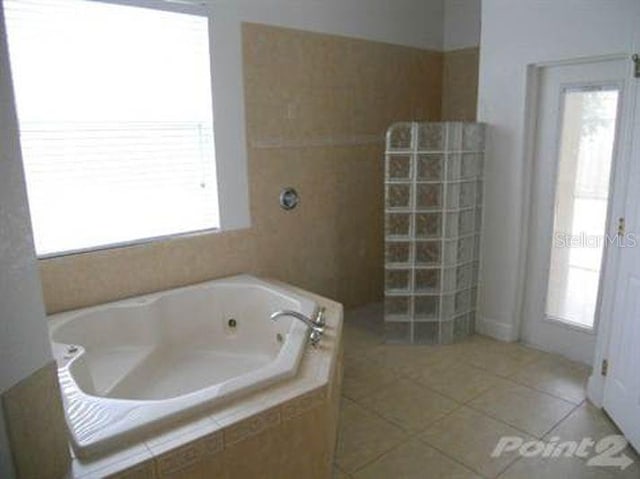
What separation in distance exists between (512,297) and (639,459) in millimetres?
1223

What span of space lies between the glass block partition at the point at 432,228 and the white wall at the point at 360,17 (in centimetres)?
96

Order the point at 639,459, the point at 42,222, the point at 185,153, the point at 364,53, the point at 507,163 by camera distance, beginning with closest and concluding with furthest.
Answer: the point at 639,459, the point at 42,222, the point at 185,153, the point at 507,163, the point at 364,53

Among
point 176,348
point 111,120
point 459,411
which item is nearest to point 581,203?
point 459,411

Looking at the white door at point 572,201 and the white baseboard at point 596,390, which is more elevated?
the white door at point 572,201

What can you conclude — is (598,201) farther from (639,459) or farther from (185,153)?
(185,153)

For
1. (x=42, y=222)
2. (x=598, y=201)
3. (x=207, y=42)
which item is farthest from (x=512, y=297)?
(x=42, y=222)

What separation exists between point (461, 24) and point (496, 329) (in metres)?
2.49

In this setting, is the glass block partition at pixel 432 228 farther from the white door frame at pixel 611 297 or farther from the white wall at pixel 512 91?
the white door frame at pixel 611 297

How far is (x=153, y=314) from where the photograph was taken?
8.84 feet

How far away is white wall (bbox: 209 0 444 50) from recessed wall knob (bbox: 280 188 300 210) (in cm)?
106

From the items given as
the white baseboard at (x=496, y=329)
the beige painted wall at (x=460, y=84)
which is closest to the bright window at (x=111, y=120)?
the white baseboard at (x=496, y=329)

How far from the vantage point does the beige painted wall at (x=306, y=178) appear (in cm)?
275

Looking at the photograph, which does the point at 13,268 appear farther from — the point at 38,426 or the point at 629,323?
the point at 629,323

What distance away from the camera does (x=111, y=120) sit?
252 centimetres
